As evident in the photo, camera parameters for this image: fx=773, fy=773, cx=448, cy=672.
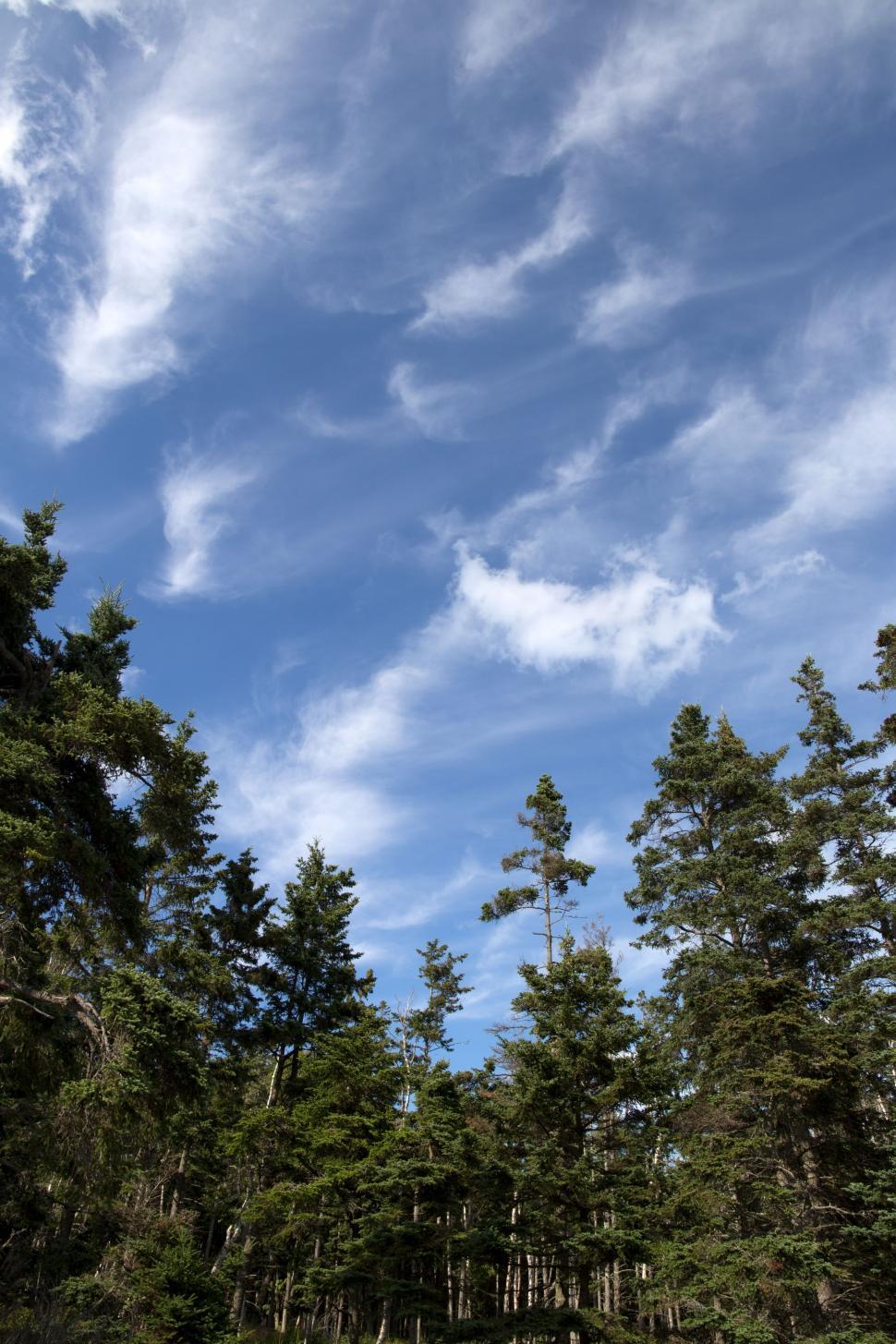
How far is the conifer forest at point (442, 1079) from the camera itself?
45.0 ft

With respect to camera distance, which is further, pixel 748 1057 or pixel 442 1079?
pixel 442 1079

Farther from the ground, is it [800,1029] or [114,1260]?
[800,1029]

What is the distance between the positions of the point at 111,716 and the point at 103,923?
4677 mm

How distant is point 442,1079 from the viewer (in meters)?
23.9

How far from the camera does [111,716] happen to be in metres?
13.6

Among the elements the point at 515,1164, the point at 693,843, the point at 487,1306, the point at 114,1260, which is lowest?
the point at 487,1306

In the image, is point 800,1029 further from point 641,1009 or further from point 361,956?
point 361,956

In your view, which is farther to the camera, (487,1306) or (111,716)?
(487,1306)

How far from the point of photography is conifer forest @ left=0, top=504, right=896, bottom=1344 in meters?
13.7

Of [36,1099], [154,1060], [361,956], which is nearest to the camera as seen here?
[154,1060]

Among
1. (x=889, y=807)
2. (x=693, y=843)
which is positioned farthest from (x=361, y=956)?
(x=889, y=807)

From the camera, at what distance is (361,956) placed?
110ft

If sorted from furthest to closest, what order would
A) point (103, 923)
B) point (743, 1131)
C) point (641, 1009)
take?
point (641, 1009), point (743, 1131), point (103, 923)

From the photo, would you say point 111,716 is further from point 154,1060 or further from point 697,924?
point 697,924
